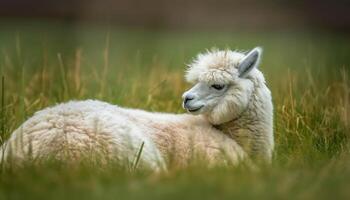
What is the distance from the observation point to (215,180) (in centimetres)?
582

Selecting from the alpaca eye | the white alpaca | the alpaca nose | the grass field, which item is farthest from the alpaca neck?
the alpaca nose

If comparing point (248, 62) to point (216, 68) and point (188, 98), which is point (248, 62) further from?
point (188, 98)

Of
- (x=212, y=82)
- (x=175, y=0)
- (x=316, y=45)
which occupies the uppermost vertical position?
(x=175, y=0)

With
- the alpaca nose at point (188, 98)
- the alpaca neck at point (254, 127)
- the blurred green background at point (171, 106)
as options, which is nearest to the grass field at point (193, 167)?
the blurred green background at point (171, 106)

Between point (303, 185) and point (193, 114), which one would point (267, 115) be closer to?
point (193, 114)

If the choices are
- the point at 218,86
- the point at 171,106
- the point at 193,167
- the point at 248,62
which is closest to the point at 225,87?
the point at 218,86

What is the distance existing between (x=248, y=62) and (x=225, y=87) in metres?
0.31

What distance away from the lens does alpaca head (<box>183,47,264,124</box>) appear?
8.09m

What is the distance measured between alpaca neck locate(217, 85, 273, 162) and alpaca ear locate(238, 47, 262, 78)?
0.22 m

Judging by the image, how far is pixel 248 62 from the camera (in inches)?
319

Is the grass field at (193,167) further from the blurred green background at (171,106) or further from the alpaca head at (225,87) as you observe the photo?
the alpaca head at (225,87)

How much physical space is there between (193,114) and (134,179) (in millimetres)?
2323

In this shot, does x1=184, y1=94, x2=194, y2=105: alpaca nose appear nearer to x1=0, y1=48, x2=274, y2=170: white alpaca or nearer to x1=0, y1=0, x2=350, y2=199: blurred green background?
x1=0, y1=48, x2=274, y2=170: white alpaca

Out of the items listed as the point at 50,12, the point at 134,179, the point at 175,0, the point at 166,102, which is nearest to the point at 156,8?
the point at 175,0
